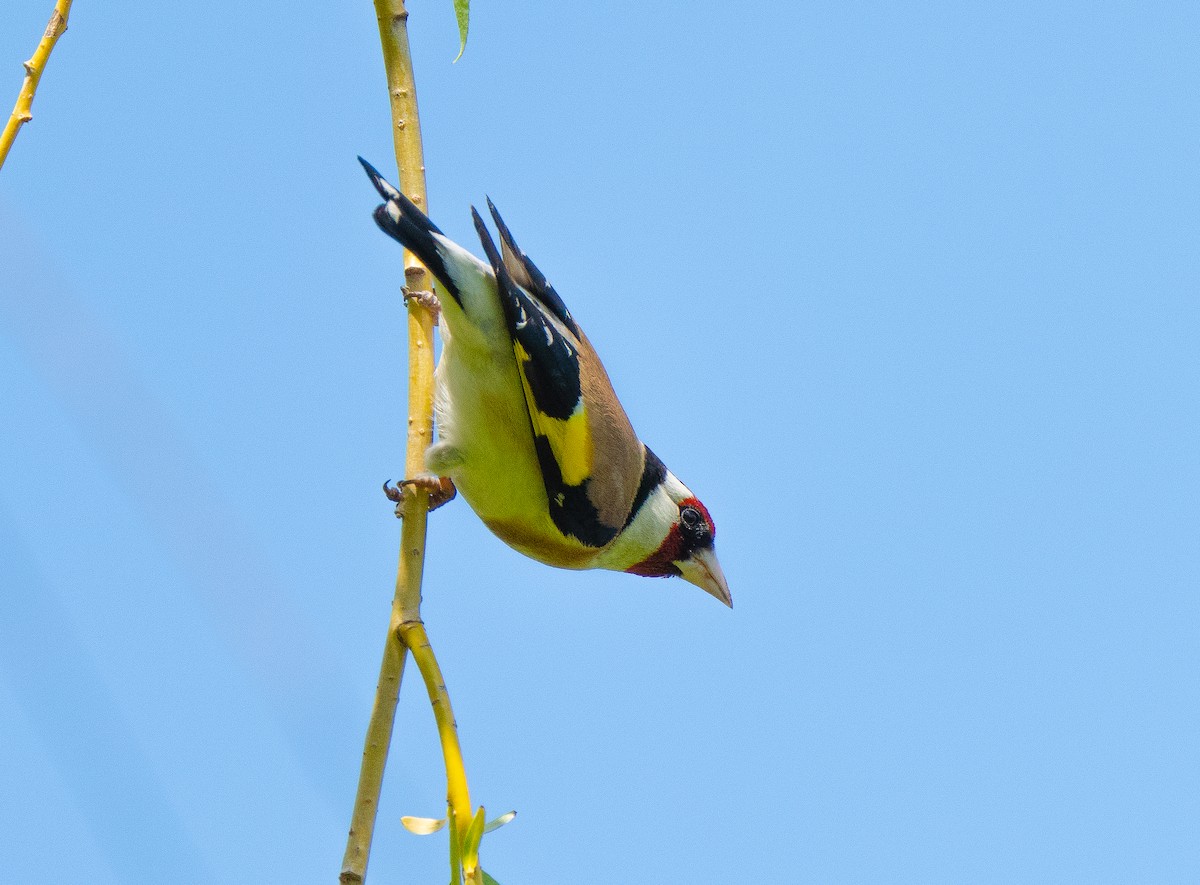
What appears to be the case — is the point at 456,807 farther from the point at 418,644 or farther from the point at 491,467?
the point at 491,467

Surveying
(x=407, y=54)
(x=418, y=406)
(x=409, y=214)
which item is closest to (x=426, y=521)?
(x=418, y=406)

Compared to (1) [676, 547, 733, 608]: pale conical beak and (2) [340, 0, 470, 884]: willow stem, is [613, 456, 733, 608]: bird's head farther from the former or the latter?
(2) [340, 0, 470, 884]: willow stem

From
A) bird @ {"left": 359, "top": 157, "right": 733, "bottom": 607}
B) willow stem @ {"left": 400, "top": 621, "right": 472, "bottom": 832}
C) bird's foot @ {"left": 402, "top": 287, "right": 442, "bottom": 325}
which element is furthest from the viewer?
bird @ {"left": 359, "top": 157, "right": 733, "bottom": 607}

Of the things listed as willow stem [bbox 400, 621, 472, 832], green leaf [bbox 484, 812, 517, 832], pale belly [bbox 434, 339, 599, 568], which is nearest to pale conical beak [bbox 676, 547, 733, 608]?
pale belly [bbox 434, 339, 599, 568]

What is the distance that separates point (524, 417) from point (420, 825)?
2015 millimetres

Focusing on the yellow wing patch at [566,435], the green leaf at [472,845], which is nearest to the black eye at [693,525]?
the yellow wing patch at [566,435]

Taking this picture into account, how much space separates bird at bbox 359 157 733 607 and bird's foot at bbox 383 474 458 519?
0.05 ft

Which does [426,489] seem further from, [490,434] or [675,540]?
[675,540]

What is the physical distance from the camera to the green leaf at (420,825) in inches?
80.6

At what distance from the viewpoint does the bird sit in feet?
12.4

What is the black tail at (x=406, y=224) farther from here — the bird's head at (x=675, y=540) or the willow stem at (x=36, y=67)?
the bird's head at (x=675, y=540)

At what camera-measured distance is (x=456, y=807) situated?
6.16ft

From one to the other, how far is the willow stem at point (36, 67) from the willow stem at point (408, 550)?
0.86 meters

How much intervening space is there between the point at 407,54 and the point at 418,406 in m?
0.83
